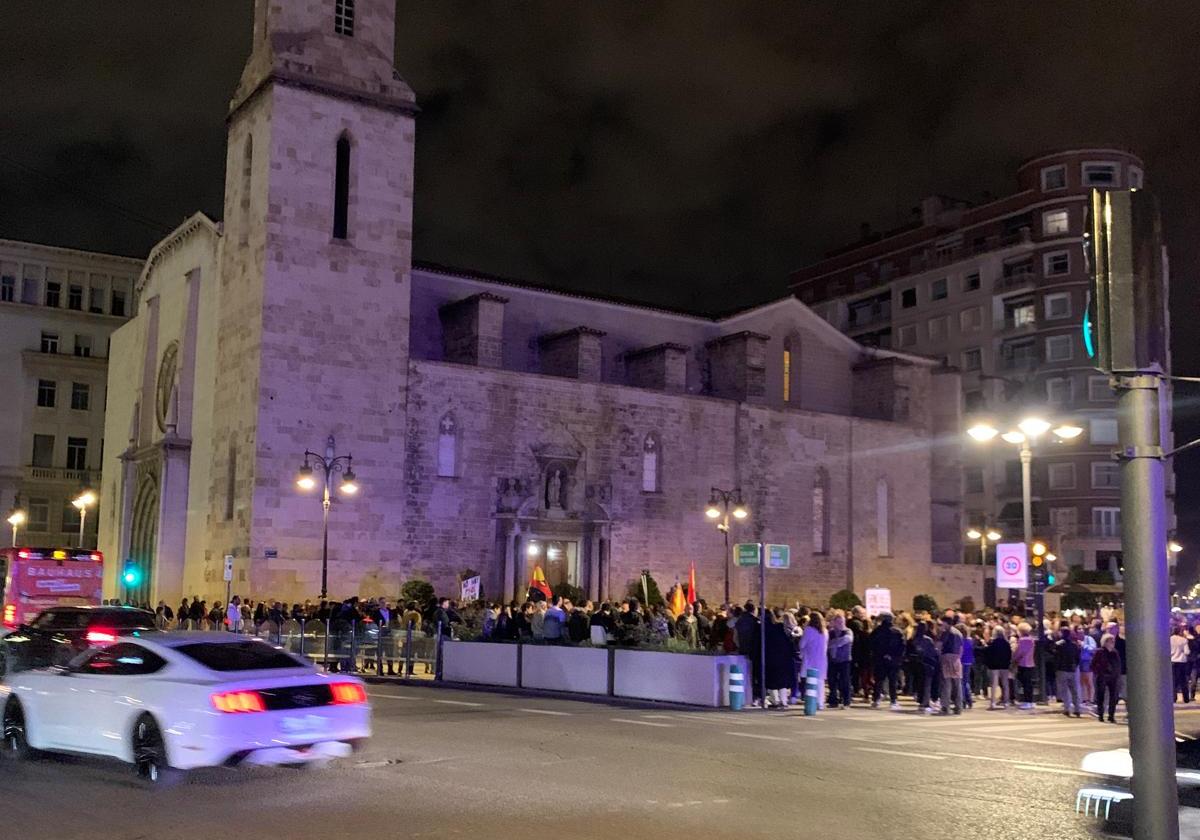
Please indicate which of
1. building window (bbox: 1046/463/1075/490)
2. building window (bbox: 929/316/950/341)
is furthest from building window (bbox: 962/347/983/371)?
building window (bbox: 1046/463/1075/490)

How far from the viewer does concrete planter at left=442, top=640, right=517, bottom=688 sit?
77.0 feet

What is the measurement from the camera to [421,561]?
41.4 meters

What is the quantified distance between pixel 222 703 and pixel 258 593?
2840 cm

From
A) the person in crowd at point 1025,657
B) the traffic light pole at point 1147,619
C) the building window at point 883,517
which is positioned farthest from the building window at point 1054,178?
the traffic light pole at point 1147,619

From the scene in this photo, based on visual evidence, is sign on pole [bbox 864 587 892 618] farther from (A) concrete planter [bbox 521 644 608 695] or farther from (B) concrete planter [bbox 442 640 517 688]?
(B) concrete planter [bbox 442 640 517 688]

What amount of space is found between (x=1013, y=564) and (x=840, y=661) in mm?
4351

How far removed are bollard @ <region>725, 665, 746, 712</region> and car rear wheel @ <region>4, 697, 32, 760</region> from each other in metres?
11.3

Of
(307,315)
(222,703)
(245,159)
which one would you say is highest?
(245,159)

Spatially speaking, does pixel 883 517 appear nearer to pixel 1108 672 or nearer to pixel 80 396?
pixel 1108 672

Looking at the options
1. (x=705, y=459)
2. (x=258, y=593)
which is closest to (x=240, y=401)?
(x=258, y=593)

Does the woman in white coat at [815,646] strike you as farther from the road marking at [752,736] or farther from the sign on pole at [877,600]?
the sign on pole at [877,600]

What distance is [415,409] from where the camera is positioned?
4228cm

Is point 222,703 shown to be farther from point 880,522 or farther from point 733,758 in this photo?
point 880,522

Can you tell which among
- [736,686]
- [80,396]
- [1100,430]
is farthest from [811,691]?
[80,396]
